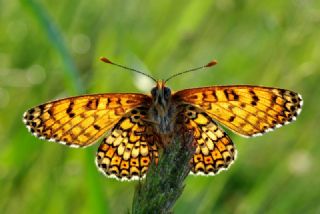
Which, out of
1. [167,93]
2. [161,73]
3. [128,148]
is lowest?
[128,148]

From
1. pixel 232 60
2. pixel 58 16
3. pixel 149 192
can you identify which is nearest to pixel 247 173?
pixel 232 60

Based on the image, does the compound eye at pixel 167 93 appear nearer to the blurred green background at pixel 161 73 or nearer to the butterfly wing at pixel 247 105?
the butterfly wing at pixel 247 105

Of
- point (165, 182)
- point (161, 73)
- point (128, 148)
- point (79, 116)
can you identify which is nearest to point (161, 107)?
point (128, 148)

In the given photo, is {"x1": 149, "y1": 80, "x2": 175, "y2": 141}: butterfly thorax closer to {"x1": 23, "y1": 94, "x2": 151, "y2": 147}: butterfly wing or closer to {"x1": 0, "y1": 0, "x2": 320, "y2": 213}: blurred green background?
{"x1": 23, "y1": 94, "x2": 151, "y2": 147}: butterfly wing

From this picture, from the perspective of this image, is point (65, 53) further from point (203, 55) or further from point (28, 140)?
point (203, 55)

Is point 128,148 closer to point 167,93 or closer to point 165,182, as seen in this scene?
point 167,93

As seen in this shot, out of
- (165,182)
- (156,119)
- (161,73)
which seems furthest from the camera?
(161,73)

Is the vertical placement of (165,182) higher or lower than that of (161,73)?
lower

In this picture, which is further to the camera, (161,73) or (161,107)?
(161,73)
